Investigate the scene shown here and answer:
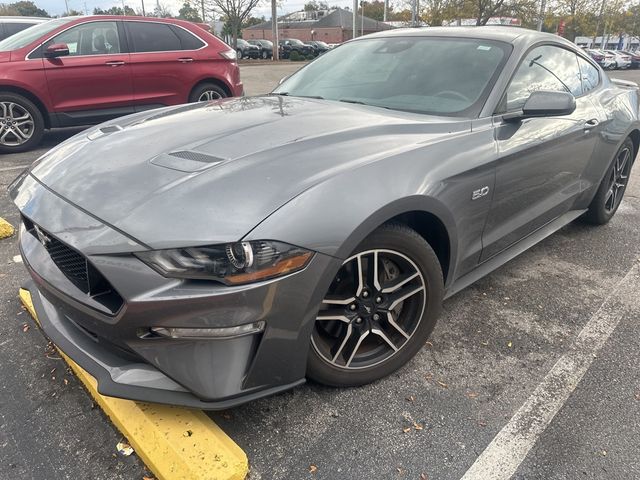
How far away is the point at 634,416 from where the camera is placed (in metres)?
2.16

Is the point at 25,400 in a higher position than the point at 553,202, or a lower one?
lower

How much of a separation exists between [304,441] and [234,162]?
113 centimetres

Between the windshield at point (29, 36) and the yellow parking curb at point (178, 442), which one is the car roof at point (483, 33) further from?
the windshield at point (29, 36)

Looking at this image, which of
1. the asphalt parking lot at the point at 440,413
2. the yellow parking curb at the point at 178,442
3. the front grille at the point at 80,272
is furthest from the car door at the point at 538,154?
the front grille at the point at 80,272

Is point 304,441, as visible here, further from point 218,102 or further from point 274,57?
point 274,57

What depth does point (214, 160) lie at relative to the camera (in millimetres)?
1998

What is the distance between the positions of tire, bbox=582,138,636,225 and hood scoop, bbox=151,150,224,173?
11.2ft

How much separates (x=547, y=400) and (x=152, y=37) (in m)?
6.69

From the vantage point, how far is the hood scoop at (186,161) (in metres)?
1.96

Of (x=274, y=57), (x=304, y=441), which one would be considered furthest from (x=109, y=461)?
(x=274, y=57)

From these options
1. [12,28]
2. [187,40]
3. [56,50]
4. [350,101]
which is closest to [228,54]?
[187,40]

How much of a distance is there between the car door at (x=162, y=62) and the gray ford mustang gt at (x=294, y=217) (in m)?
4.23

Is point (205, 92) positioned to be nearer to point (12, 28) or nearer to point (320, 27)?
point (12, 28)

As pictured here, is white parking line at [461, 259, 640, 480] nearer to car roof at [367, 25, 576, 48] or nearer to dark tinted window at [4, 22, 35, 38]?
car roof at [367, 25, 576, 48]
